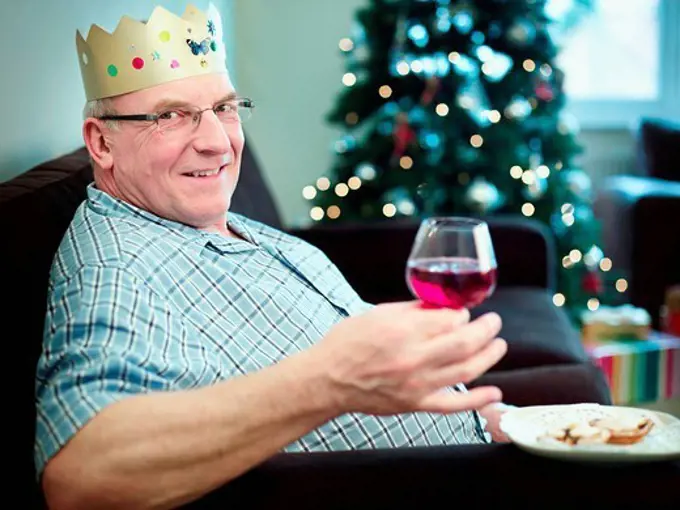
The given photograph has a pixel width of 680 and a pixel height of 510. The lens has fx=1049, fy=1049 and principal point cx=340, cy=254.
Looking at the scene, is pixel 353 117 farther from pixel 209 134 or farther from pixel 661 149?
pixel 209 134

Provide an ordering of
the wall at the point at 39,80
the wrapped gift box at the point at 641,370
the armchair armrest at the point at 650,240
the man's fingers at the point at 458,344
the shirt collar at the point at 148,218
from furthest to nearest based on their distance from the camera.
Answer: the armchair armrest at the point at 650,240 → the wrapped gift box at the point at 641,370 → the wall at the point at 39,80 → the shirt collar at the point at 148,218 → the man's fingers at the point at 458,344

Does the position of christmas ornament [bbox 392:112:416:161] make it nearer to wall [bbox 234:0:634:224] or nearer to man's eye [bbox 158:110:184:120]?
wall [bbox 234:0:634:224]

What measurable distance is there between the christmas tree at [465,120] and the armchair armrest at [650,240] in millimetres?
354

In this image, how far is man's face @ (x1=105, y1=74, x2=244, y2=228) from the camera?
5.06ft

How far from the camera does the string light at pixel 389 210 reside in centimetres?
385

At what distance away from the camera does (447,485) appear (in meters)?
1.15

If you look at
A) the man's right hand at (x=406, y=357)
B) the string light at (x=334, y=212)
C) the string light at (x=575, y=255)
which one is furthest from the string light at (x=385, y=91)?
the man's right hand at (x=406, y=357)

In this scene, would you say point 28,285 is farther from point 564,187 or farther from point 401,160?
point 564,187

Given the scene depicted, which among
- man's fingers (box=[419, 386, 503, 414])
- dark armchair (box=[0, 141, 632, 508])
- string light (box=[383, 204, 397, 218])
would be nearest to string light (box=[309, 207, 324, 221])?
string light (box=[383, 204, 397, 218])

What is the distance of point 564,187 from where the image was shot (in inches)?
153

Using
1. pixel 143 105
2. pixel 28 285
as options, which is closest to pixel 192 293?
pixel 28 285

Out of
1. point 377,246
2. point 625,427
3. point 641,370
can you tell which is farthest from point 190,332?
point 641,370

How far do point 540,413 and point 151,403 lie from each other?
0.52 metres

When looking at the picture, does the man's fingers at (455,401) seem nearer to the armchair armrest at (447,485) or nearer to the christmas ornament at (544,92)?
the armchair armrest at (447,485)
